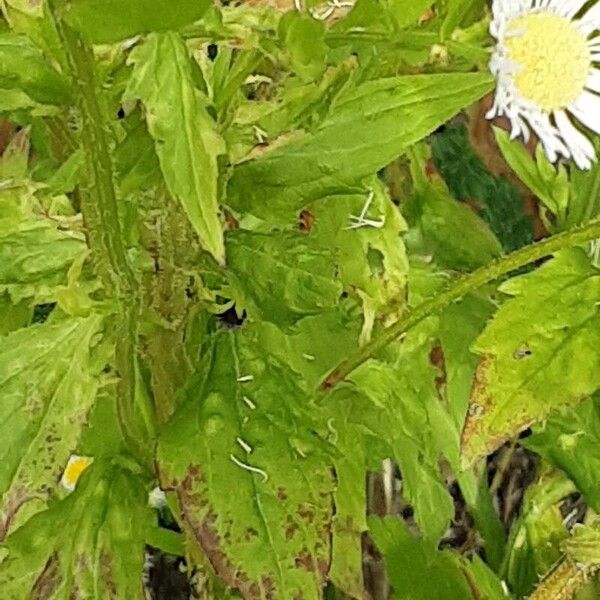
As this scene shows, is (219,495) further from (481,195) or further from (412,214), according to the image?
(481,195)

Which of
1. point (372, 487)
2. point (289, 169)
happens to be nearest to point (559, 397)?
point (289, 169)

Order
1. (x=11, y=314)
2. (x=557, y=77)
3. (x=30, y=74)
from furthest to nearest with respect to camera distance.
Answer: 1. (x=557, y=77)
2. (x=11, y=314)
3. (x=30, y=74)

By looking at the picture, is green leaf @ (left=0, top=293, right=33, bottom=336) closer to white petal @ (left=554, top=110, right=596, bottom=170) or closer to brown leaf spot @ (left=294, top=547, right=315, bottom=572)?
brown leaf spot @ (left=294, top=547, right=315, bottom=572)

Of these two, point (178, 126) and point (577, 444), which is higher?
point (178, 126)

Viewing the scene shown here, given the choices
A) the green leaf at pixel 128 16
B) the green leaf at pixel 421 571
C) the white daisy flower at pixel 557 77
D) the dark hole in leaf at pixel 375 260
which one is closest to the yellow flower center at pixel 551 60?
the white daisy flower at pixel 557 77

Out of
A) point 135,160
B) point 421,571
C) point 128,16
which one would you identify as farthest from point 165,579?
point 128,16

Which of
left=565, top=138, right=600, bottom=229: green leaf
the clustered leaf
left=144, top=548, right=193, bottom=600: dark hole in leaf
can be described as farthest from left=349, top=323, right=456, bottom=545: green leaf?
left=144, top=548, right=193, bottom=600: dark hole in leaf

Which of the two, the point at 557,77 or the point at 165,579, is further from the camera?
the point at 165,579

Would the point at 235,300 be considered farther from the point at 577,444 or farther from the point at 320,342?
the point at 577,444

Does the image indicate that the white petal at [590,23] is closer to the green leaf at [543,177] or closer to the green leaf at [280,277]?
the green leaf at [543,177]
